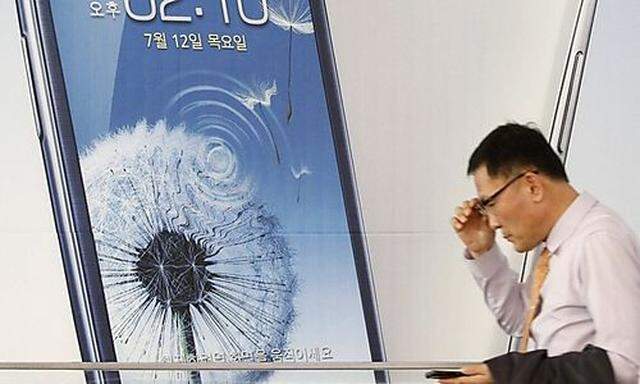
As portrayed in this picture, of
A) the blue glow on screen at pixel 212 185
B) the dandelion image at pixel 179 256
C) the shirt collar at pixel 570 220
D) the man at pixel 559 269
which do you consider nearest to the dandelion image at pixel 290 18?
the blue glow on screen at pixel 212 185

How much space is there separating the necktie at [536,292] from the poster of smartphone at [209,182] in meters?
0.64

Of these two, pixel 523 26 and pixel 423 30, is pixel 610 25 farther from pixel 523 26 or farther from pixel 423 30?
pixel 423 30

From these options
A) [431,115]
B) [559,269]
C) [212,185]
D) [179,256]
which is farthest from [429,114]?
[559,269]

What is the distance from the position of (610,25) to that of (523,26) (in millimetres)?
154

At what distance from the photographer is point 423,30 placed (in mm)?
1944

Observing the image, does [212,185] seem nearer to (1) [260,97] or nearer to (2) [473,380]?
(1) [260,97]

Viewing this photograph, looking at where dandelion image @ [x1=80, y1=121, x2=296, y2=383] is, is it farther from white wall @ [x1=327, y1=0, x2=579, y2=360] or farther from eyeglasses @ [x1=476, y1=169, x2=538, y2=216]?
eyeglasses @ [x1=476, y1=169, x2=538, y2=216]

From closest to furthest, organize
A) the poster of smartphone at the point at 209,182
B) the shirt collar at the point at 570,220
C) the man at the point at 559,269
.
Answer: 1. the man at the point at 559,269
2. the shirt collar at the point at 570,220
3. the poster of smartphone at the point at 209,182

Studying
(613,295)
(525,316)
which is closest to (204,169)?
(525,316)

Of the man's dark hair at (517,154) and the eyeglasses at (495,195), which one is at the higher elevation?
the man's dark hair at (517,154)

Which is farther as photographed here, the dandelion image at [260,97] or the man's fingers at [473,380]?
the dandelion image at [260,97]

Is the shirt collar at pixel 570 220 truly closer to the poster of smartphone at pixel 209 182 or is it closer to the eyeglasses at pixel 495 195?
the eyeglasses at pixel 495 195

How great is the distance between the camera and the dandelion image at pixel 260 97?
76.3 inches

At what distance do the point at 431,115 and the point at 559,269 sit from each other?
0.75 metres
